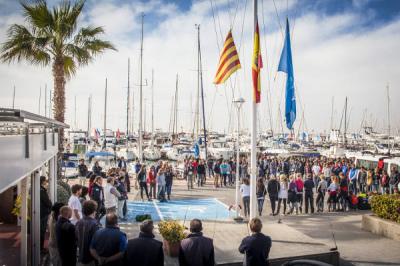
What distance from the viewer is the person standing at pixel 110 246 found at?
5.54 m

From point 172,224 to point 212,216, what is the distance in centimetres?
669

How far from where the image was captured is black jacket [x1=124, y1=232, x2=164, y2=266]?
208 inches

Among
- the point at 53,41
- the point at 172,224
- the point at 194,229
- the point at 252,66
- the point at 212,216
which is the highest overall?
the point at 53,41

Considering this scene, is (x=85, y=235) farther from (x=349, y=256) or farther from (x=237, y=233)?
(x=349, y=256)

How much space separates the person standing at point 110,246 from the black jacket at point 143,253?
0.26 meters

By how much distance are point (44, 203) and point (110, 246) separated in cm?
424

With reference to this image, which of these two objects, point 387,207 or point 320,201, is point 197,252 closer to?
point 387,207

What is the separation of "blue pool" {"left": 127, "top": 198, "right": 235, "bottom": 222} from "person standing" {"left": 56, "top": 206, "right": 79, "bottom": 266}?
688 centimetres

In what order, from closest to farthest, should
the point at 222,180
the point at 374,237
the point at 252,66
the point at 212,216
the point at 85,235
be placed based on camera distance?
the point at 85,235 < the point at 252,66 < the point at 374,237 < the point at 212,216 < the point at 222,180

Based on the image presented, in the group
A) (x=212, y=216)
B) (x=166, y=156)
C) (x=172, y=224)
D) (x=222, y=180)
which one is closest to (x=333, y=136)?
(x=166, y=156)

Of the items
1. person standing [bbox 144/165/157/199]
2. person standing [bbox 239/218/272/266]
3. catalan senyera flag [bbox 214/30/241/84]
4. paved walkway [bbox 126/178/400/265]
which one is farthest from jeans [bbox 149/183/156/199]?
person standing [bbox 239/218/272/266]

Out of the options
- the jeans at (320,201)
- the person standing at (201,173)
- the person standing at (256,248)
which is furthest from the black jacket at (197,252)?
the person standing at (201,173)

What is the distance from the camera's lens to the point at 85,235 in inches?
246

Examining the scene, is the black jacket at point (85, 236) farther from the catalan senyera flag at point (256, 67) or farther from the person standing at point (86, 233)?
the catalan senyera flag at point (256, 67)
